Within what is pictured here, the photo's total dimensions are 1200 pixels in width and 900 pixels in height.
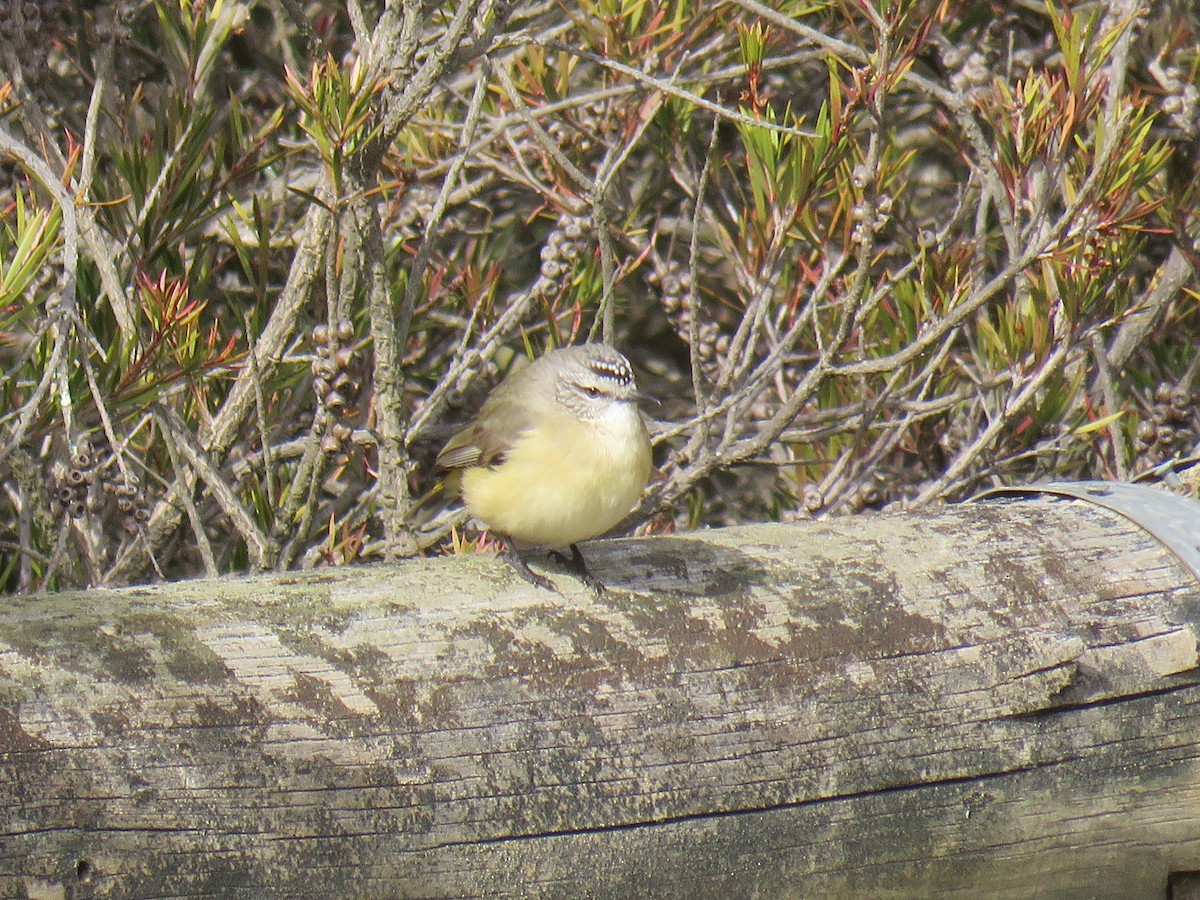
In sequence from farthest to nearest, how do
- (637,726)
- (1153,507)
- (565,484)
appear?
1. (565,484)
2. (1153,507)
3. (637,726)

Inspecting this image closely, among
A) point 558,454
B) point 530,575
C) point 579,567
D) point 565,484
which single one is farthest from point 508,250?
point 530,575

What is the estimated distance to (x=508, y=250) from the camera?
564cm

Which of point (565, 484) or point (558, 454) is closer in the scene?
point (565, 484)

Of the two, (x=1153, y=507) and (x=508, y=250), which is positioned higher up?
(x=1153, y=507)

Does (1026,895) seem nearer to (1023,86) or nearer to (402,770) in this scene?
(402,770)

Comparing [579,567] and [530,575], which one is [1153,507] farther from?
[530,575]

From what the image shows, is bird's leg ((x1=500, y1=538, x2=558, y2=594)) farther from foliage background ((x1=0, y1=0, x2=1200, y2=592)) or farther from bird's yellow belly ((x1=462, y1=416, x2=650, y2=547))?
foliage background ((x1=0, y1=0, x2=1200, y2=592))

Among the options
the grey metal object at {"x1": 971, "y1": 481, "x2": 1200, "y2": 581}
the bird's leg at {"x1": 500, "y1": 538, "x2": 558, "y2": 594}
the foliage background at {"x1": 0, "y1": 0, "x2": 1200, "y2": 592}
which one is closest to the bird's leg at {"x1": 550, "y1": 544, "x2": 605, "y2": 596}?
the bird's leg at {"x1": 500, "y1": 538, "x2": 558, "y2": 594}

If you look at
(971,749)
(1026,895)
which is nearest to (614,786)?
(971,749)

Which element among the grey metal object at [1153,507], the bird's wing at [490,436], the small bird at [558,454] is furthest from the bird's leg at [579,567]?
the grey metal object at [1153,507]

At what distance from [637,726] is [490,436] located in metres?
1.57

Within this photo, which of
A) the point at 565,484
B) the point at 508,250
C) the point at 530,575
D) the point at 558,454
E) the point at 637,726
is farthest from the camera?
the point at 508,250

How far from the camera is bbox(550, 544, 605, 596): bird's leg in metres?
3.02

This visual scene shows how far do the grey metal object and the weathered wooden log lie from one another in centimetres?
4
